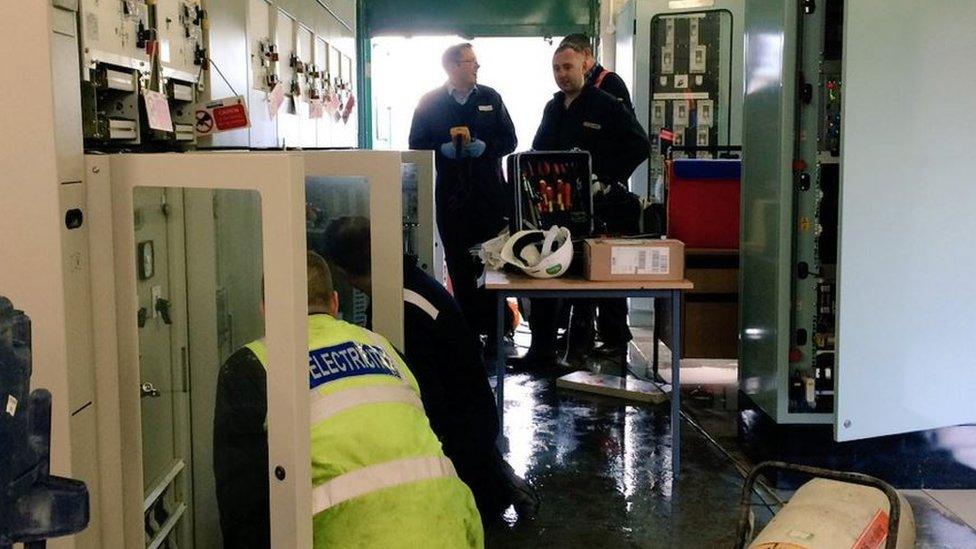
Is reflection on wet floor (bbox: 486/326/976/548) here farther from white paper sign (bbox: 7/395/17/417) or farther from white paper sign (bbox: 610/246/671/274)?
white paper sign (bbox: 7/395/17/417)

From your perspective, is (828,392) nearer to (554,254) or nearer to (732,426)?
(732,426)

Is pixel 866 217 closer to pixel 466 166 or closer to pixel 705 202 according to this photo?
pixel 705 202

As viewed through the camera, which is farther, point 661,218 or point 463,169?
point 463,169

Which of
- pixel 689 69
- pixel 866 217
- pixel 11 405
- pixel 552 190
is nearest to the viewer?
pixel 11 405

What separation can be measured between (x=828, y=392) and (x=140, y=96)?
2564 millimetres

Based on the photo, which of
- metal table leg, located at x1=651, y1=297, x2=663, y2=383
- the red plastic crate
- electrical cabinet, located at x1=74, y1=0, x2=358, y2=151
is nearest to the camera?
electrical cabinet, located at x1=74, y1=0, x2=358, y2=151

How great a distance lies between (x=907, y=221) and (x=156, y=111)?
93.7 inches

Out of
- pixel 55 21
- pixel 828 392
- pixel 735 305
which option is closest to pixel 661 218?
pixel 735 305

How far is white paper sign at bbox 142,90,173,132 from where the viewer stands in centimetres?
235

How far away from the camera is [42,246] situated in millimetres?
1553

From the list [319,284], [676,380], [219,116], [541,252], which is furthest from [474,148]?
[319,284]

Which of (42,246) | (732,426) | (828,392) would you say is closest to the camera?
(42,246)

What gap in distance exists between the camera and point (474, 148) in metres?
5.51

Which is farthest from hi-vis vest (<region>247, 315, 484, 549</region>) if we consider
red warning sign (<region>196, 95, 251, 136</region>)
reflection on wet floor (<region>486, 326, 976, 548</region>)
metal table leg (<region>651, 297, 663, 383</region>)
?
metal table leg (<region>651, 297, 663, 383</region>)
